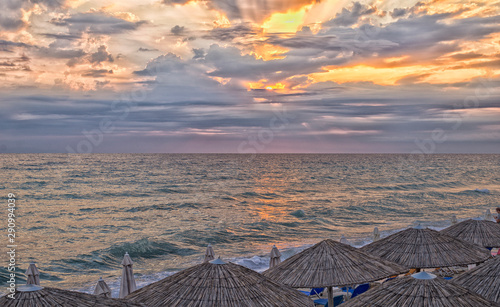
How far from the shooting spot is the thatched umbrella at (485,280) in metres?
6.79

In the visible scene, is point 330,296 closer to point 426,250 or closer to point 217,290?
point 426,250

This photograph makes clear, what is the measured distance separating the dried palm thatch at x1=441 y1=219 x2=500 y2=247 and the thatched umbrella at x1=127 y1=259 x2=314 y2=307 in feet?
27.2

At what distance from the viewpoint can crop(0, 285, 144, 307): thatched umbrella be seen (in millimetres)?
4602

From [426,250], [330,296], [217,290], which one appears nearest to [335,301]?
[330,296]

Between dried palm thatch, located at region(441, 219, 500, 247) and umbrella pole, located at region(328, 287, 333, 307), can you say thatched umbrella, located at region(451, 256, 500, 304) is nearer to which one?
umbrella pole, located at region(328, 287, 333, 307)

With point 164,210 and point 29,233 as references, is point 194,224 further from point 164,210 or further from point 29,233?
point 29,233

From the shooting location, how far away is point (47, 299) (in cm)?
472

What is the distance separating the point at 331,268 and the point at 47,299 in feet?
17.4

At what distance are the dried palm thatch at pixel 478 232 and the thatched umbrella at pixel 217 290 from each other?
8.28 metres

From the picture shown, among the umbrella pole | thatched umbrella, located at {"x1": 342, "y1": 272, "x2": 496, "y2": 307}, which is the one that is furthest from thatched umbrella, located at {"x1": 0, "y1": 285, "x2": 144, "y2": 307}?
the umbrella pole

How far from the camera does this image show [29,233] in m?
27.0

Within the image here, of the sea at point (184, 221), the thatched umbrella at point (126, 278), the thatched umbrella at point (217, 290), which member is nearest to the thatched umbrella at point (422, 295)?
the thatched umbrella at point (217, 290)

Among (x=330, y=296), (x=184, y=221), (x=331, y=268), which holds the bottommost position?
(x=184, y=221)

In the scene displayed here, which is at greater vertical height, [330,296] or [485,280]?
[485,280]
